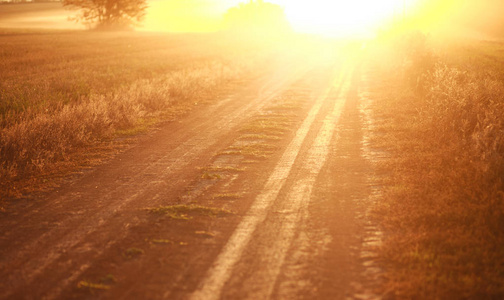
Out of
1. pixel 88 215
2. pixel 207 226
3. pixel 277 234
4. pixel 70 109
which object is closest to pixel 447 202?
pixel 277 234

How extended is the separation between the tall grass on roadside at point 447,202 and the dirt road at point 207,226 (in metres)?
0.36

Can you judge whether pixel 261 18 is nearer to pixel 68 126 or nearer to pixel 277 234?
pixel 68 126

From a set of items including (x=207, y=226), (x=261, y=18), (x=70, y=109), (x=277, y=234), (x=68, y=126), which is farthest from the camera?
(x=261, y=18)

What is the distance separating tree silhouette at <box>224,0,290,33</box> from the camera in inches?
3211

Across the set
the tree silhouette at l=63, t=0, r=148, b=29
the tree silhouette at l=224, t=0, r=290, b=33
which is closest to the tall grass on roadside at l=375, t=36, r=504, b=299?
the tree silhouette at l=63, t=0, r=148, b=29

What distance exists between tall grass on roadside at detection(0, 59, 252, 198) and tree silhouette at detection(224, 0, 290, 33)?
A: 69.8m

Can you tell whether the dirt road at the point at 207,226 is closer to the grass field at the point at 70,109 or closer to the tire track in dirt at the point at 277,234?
the tire track in dirt at the point at 277,234

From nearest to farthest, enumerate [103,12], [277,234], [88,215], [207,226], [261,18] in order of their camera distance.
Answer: [277,234] < [207,226] < [88,215] < [103,12] < [261,18]

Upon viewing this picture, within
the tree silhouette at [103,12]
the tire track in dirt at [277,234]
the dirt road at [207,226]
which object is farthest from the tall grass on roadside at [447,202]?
the tree silhouette at [103,12]

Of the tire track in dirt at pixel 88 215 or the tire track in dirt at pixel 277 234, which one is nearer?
the tire track in dirt at pixel 277 234

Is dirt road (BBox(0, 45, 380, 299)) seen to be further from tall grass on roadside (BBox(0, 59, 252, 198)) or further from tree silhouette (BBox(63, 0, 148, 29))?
tree silhouette (BBox(63, 0, 148, 29))

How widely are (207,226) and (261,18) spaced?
8289cm

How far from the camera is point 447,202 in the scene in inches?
209

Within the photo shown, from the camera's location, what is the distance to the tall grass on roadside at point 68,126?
7.29 metres
